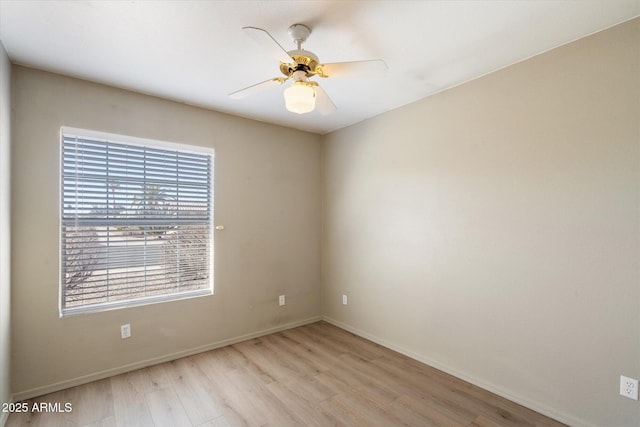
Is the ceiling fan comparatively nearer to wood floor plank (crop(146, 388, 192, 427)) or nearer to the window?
the window

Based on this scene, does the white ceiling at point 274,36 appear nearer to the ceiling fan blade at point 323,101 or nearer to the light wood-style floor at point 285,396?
the ceiling fan blade at point 323,101

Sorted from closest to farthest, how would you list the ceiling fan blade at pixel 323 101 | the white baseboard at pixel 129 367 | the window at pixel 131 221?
the ceiling fan blade at pixel 323 101 < the white baseboard at pixel 129 367 < the window at pixel 131 221

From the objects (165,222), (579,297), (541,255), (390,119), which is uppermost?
(390,119)

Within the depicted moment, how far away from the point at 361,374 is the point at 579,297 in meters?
1.71

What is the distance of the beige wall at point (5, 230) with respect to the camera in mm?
1948

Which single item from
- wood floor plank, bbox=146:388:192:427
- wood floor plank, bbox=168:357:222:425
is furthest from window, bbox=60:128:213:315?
wood floor plank, bbox=146:388:192:427

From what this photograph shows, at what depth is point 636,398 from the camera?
172 cm

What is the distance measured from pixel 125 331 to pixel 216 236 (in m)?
1.14

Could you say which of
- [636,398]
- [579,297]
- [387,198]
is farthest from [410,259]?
[636,398]

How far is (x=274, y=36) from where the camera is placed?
1912mm

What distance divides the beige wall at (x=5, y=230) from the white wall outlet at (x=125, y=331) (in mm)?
682

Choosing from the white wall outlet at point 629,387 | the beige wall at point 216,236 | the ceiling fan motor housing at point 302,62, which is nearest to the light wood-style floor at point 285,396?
the beige wall at point 216,236

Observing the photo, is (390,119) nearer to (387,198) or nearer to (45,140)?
(387,198)

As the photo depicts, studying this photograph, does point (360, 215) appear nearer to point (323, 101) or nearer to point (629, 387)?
point (323, 101)
